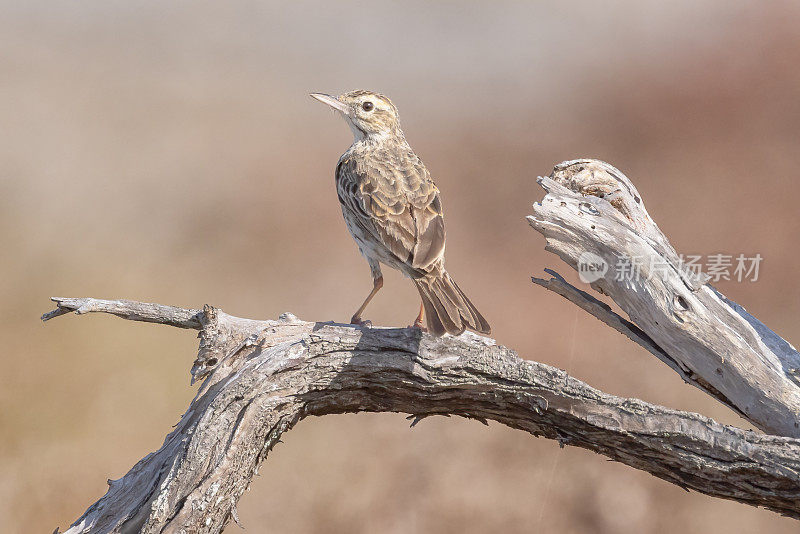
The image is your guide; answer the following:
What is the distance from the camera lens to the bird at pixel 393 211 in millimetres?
4215

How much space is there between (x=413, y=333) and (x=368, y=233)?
898 mm

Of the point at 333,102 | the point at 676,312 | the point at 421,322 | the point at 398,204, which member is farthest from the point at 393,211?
the point at 676,312

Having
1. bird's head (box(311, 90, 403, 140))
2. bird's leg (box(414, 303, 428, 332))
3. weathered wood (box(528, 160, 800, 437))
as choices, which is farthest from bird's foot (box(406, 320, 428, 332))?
bird's head (box(311, 90, 403, 140))

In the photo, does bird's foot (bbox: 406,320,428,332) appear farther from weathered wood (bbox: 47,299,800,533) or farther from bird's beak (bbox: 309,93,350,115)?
bird's beak (bbox: 309,93,350,115)

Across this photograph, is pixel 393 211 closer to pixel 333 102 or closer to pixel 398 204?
pixel 398 204

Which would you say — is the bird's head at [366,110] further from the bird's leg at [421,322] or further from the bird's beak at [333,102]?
the bird's leg at [421,322]

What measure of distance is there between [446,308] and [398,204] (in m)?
0.95

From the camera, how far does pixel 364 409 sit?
4555 mm

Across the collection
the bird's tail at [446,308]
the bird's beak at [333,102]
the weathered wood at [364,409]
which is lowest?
the weathered wood at [364,409]

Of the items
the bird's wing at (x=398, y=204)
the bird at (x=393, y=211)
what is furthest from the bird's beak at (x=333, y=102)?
the bird's wing at (x=398, y=204)

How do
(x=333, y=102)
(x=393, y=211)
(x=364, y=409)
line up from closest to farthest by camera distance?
1. (x=364, y=409)
2. (x=393, y=211)
3. (x=333, y=102)

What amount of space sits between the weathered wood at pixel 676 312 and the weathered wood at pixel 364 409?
2.37ft

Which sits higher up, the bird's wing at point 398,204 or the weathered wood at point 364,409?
the bird's wing at point 398,204

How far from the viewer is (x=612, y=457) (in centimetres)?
417
